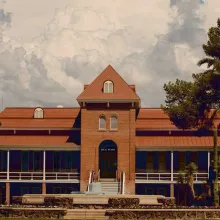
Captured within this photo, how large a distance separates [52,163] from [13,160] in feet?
11.9

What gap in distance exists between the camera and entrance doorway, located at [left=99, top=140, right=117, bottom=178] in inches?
2547

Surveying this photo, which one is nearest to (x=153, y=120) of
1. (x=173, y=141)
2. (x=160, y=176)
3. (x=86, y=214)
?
(x=173, y=141)

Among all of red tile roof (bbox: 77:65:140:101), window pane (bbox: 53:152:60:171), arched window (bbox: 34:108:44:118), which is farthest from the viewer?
arched window (bbox: 34:108:44:118)

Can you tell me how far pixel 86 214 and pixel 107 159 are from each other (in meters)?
21.7

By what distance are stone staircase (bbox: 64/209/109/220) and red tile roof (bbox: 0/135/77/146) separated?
2084 cm

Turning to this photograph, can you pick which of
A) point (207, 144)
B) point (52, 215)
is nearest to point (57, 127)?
point (207, 144)

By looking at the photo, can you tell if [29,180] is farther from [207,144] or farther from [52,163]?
[207,144]

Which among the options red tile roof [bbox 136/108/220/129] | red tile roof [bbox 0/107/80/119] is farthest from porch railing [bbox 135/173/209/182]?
red tile roof [bbox 0/107/80/119]

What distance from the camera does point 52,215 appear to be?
1670 inches

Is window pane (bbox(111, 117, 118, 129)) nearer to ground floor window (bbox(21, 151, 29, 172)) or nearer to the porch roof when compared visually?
the porch roof

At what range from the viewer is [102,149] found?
2552 inches

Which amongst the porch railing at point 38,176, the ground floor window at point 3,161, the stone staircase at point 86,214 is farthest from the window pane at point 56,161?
the stone staircase at point 86,214

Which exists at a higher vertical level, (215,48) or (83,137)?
(215,48)

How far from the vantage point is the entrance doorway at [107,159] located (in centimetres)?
6469
